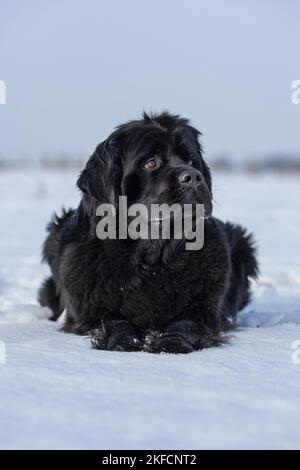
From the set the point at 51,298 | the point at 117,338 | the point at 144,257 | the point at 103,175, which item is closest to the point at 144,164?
the point at 103,175

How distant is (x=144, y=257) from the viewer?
13.7 feet

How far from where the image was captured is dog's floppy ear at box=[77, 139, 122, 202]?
4234 mm

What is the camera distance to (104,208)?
425cm

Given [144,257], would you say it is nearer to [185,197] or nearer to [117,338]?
[185,197]

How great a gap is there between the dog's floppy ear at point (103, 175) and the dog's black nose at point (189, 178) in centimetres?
51

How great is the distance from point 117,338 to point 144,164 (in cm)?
113

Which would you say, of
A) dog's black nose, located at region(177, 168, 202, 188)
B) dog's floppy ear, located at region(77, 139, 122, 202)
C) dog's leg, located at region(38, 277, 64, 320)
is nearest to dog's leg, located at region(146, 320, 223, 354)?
dog's black nose, located at region(177, 168, 202, 188)

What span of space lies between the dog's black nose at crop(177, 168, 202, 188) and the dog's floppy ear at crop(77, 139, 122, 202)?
1.66 feet

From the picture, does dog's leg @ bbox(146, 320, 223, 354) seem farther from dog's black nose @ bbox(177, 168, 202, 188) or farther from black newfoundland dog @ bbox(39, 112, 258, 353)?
dog's black nose @ bbox(177, 168, 202, 188)

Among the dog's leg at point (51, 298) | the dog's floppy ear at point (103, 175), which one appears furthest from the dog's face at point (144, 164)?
the dog's leg at point (51, 298)

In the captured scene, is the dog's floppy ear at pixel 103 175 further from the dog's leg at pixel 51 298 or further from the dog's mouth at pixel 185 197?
the dog's leg at pixel 51 298

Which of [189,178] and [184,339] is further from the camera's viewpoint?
[189,178]

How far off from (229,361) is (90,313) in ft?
4.03

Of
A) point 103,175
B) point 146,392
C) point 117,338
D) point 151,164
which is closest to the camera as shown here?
point 146,392
